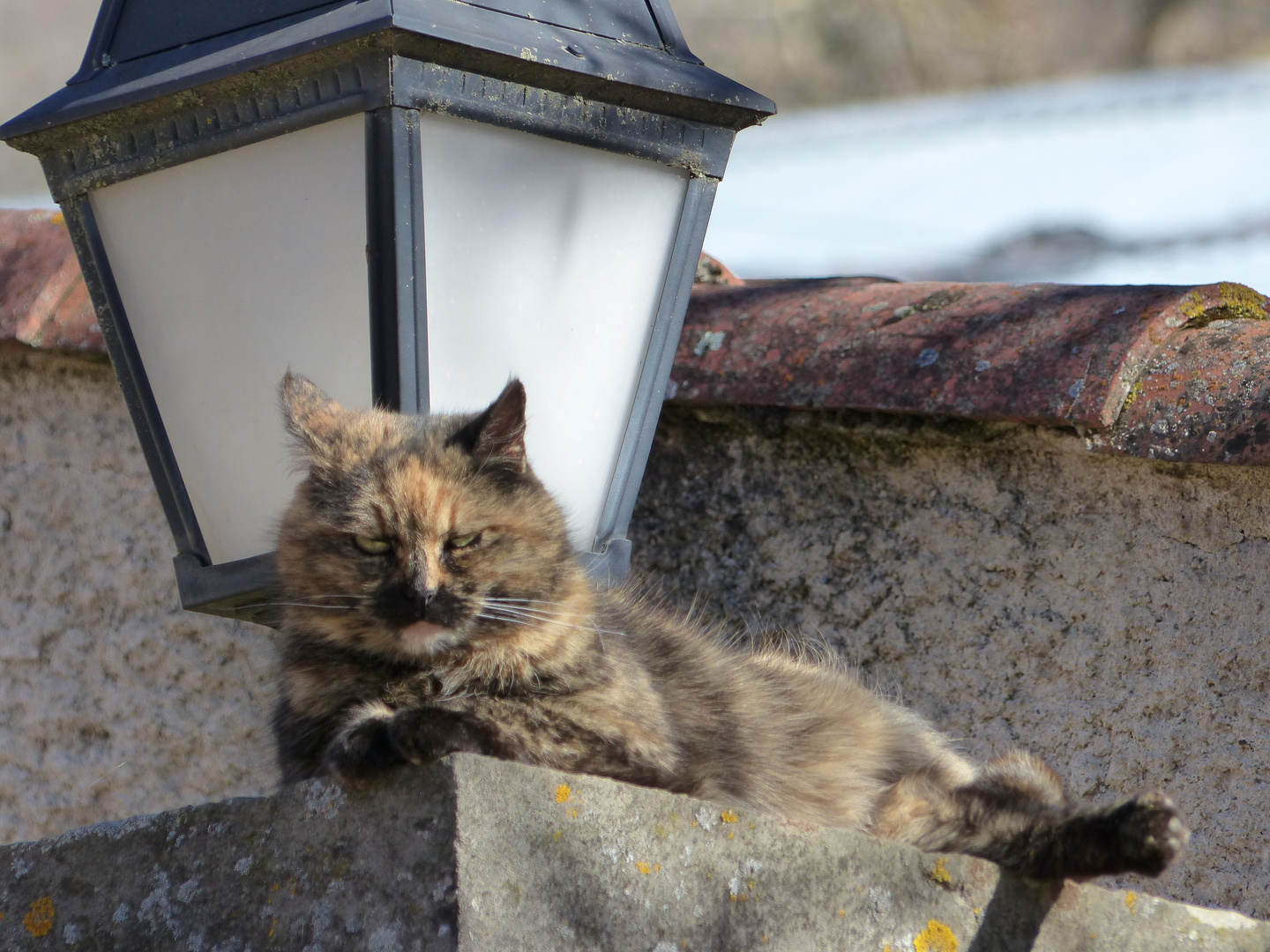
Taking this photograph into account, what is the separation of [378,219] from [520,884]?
0.90m

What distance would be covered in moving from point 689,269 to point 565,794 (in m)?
0.94

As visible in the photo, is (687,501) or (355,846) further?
(687,501)

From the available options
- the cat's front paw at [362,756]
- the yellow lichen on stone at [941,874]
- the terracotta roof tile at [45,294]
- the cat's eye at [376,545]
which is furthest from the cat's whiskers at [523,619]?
the terracotta roof tile at [45,294]

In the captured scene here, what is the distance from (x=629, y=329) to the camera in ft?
6.54

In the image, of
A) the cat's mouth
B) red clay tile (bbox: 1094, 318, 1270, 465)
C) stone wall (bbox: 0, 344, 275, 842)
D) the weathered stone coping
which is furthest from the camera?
stone wall (bbox: 0, 344, 275, 842)

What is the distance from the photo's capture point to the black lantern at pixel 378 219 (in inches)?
66.4

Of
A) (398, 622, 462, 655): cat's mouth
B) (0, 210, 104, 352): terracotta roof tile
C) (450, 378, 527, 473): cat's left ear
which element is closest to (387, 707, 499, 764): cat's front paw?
(398, 622, 462, 655): cat's mouth

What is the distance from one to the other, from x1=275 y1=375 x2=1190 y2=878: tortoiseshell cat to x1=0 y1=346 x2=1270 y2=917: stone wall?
0.45 metres

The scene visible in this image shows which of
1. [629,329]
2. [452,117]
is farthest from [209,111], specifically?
[629,329]

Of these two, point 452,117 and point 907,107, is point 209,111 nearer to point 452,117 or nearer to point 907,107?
point 452,117

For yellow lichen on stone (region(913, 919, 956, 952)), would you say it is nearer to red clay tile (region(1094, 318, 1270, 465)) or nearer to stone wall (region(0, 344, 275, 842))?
red clay tile (region(1094, 318, 1270, 465))

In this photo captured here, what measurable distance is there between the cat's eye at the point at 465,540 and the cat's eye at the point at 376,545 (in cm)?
9

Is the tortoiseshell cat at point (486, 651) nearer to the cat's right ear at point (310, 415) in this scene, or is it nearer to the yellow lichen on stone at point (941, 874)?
the cat's right ear at point (310, 415)

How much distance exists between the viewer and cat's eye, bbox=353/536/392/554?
5.61 ft
